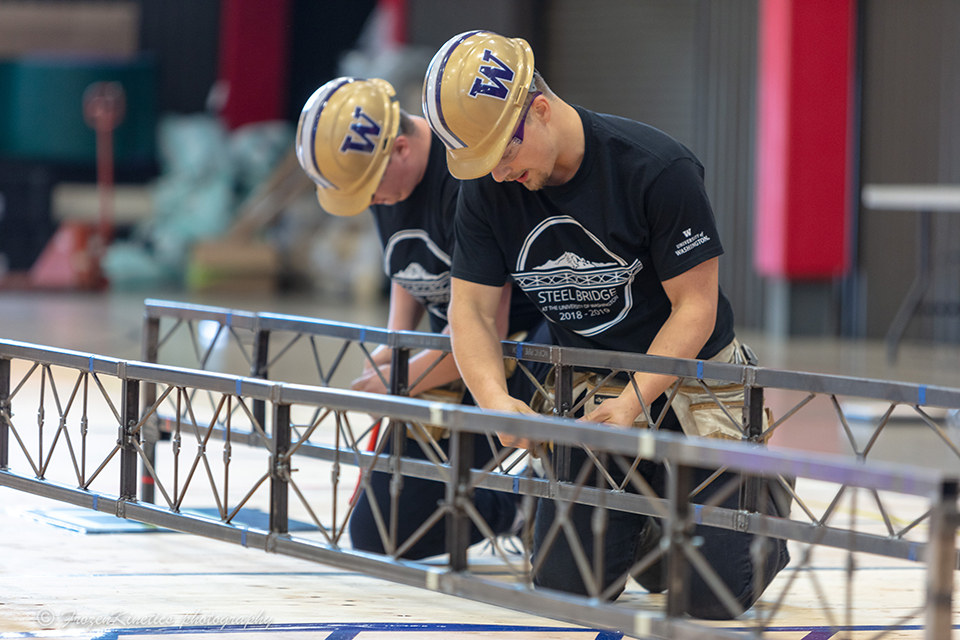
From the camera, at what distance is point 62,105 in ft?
53.6

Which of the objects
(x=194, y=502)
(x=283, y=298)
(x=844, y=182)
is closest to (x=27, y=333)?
(x=283, y=298)

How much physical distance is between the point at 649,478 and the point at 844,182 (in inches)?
281

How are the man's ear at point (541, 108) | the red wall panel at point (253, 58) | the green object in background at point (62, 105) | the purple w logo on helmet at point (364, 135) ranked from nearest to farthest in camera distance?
the man's ear at point (541, 108) < the purple w logo on helmet at point (364, 135) < the red wall panel at point (253, 58) < the green object in background at point (62, 105)

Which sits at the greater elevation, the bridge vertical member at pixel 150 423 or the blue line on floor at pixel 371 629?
the bridge vertical member at pixel 150 423

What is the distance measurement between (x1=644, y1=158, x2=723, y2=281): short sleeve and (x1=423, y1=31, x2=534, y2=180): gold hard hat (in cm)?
43

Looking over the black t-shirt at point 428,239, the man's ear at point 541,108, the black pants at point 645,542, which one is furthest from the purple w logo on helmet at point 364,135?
the black pants at point 645,542

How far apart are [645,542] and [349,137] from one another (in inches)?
61.3

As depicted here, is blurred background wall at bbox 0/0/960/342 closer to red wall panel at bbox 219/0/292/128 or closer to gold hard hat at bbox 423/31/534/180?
red wall panel at bbox 219/0/292/128

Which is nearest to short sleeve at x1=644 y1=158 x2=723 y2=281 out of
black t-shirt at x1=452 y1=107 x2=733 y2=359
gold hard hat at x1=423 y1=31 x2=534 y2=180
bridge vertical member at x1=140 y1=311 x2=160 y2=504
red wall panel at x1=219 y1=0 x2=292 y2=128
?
black t-shirt at x1=452 y1=107 x2=733 y2=359

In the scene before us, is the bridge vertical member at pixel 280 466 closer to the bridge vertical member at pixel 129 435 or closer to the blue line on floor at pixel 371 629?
the blue line on floor at pixel 371 629

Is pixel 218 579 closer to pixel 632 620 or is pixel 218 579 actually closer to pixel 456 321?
pixel 456 321

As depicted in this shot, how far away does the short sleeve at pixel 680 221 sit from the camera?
2.70 meters

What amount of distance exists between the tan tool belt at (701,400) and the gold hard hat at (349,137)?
34.8 inches

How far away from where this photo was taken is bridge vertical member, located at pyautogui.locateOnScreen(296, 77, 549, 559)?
3.33 meters
